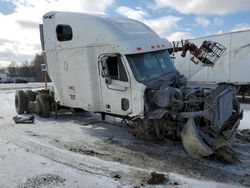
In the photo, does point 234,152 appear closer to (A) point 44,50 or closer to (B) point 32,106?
(A) point 44,50

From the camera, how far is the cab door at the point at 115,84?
336 inches

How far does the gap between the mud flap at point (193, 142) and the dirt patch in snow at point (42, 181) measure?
2570mm

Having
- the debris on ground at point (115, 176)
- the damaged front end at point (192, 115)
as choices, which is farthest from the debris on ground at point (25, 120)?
the debris on ground at point (115, 176)

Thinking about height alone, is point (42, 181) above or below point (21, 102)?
below

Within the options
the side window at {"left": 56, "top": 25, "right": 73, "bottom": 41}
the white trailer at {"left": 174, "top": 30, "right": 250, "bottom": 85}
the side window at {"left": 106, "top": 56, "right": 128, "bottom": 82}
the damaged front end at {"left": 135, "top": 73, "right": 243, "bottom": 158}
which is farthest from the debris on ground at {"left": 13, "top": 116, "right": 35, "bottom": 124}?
the white trailer at {"left": 174, "top": 30, "right": 250, "bottom": 85}

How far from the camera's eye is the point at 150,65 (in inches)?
347

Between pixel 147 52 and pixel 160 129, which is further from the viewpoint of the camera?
pixel 147 52

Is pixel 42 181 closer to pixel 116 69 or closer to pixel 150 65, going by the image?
pixel 116 69

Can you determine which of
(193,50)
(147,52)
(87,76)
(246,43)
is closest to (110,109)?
(87,76)

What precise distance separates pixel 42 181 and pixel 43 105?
6.53 m

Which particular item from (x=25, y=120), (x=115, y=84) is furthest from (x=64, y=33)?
(x=25, y=120)

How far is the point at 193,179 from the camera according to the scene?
6.03 meters

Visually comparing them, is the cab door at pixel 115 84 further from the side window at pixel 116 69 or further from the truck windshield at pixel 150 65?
the truck windshield at pixel 150 65

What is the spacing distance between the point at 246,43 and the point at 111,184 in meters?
13.3
